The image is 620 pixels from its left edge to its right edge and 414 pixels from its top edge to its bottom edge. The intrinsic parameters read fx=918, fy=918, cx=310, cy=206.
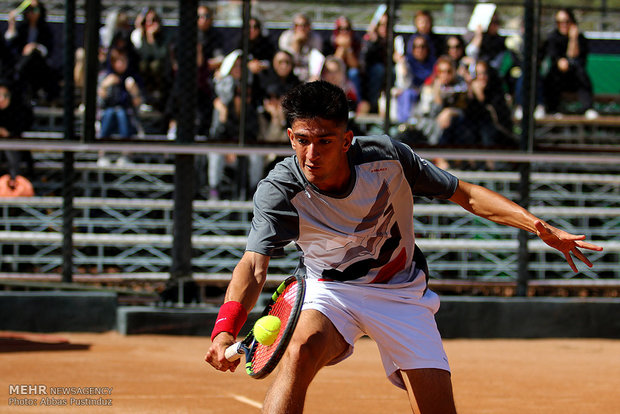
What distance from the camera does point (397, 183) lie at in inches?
170

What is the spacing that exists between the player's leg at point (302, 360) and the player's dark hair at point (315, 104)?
85cm

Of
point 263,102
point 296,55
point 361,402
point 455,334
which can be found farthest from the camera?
point 296,55

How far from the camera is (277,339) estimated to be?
12.0 feet

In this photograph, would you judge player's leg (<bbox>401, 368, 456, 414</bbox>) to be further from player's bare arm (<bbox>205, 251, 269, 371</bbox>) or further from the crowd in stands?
the crowd in stands

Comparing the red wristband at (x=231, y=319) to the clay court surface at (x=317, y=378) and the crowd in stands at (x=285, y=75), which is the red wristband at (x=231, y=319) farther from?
the crowd in stands at (x=285, y=75)

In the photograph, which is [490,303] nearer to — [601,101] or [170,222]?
[170,222]

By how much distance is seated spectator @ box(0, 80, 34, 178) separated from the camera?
924 cm

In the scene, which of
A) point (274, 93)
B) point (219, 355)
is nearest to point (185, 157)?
point (274, 93)

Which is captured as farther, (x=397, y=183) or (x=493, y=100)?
(x=493, y=100)

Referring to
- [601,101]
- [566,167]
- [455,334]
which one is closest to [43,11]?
[455,334]

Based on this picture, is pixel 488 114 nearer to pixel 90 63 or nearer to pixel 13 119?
pixel 90 63

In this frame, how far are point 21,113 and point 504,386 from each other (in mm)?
5574

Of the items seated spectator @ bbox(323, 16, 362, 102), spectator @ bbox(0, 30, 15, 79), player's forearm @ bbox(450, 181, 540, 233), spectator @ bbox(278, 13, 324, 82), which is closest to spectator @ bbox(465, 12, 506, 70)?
seated spectator @ bbox(323, 16, 362, 102)

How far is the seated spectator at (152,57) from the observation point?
32.8 feet
